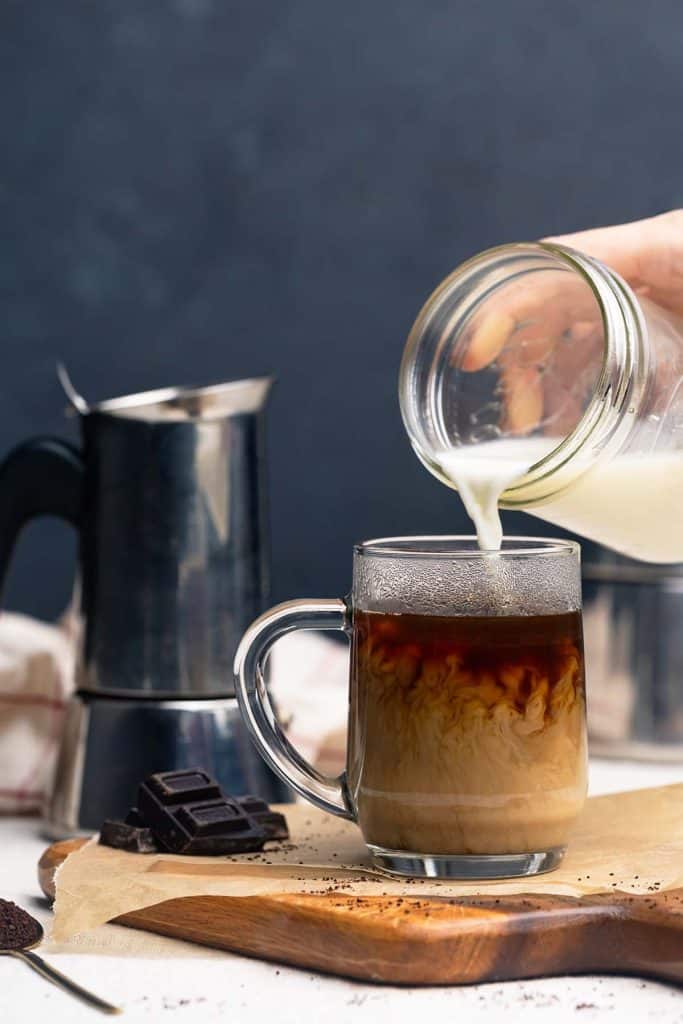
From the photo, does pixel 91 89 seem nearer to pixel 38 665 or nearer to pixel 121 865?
pixel 38 665

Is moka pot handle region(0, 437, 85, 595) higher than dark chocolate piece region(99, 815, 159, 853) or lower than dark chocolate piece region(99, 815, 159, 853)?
higher

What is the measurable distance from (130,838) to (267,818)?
0.38ft

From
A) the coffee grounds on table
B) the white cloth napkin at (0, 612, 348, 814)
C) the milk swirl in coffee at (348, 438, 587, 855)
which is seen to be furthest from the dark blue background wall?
the coffee grounds on table

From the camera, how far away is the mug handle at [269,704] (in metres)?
1.20

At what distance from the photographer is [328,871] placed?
116 centimetres

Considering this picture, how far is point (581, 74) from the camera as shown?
2.20 metres

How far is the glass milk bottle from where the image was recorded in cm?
114

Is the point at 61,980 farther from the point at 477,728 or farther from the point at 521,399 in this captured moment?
the point at 521,399

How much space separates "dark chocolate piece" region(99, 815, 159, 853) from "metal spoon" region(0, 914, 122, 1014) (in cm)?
16

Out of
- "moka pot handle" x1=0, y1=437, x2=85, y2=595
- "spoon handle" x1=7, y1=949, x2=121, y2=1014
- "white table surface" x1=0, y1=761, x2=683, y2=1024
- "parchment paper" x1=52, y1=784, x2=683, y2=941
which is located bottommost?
"white table surface" x1=0, y1=761, x2=683, y2=1024

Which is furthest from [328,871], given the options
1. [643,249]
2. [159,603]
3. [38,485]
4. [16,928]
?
[643,249]

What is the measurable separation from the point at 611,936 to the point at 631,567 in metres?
0.87

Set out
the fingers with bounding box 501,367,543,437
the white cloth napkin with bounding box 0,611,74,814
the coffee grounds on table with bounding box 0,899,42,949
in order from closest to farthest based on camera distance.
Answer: the coffee grounds on table with bounding box 0,899,42,949 → the fingers with bounding box 501,367,543,437 → the white cloth napkin with bounding box 0,611,74,814

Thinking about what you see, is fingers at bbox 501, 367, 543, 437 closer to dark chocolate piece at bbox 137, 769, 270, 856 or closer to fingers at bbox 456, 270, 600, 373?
fingers at bbox 456, 270, 600, 373
